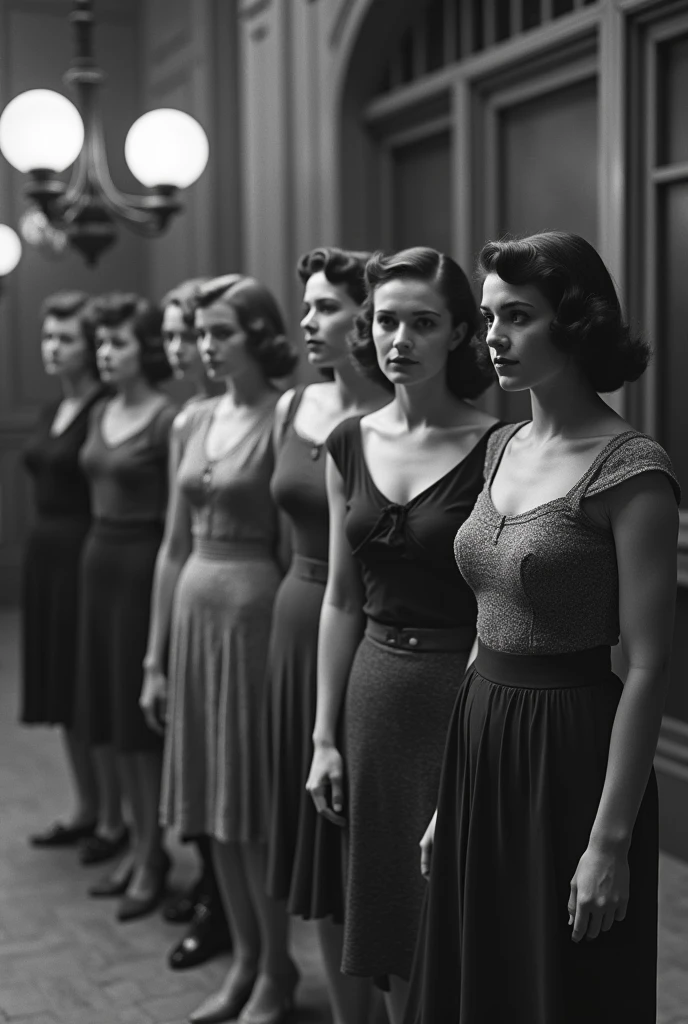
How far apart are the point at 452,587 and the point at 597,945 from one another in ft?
2.31

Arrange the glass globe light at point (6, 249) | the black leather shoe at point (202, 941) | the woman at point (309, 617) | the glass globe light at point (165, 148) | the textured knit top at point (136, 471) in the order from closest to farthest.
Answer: the woman at point (309, 617) < the black leather shoe at point (202, 941) < the textured knit top at point (136, 471) < the glass globe light at point (165, 148) < the glass globe light at point (6, 249)

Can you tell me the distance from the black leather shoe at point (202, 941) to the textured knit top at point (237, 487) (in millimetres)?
1106

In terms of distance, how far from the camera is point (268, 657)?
318 centimetres

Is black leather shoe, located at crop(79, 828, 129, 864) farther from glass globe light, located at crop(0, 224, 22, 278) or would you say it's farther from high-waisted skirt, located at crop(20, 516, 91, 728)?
glass globe light, located at crop(0, 224, 22, 278)

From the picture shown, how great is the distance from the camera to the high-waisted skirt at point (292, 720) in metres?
2.83

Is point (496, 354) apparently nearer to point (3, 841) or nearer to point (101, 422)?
point (101, 422)

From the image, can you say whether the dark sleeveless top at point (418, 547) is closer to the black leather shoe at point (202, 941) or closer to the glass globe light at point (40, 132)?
Result: the black leather shoe at point (202, 941)

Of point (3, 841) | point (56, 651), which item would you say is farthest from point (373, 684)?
point (3, 841)

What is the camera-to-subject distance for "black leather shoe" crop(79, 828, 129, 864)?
4.38 metres

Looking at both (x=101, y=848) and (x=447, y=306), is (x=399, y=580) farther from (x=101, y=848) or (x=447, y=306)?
(x=101, y=848)

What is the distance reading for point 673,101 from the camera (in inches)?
165

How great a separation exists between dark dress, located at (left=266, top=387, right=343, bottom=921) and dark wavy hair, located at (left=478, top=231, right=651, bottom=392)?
98 cm

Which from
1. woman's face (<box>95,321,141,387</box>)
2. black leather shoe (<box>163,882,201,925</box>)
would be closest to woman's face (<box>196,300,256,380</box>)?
woman's face (<box>95,321,141,387</box>)

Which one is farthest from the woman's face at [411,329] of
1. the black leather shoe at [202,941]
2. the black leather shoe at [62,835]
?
the black leather shoe at [62,835]
